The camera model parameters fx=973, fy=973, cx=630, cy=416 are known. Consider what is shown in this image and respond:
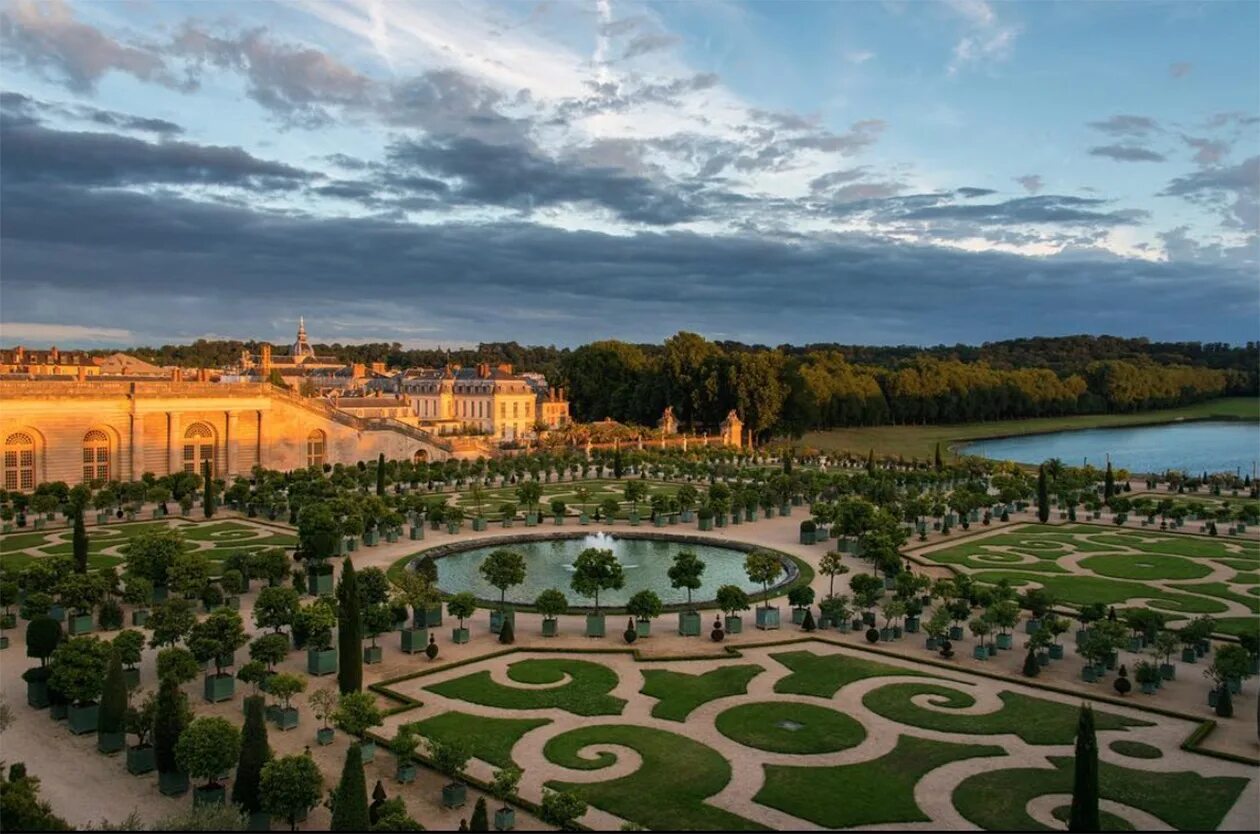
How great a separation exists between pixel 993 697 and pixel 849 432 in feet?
298

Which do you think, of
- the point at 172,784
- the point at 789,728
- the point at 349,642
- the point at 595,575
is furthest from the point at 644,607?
the point at 172,784

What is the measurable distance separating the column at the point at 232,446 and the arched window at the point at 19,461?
12.0 meters

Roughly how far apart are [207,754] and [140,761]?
9.01 ft

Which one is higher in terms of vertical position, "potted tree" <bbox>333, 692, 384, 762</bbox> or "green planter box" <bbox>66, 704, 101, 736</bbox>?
"potted tree" <bbox>333, 692, 384, 762</bbox>

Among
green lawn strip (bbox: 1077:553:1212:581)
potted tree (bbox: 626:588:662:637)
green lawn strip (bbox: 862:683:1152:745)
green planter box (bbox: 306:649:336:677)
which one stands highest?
potted tree (bbox: 626:588:662:637)

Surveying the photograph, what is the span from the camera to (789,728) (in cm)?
2266

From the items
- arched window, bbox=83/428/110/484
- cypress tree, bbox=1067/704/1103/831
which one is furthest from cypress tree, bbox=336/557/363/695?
arched window, bbox=83/428/110/484

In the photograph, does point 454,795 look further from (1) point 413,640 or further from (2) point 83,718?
(1) point 413,640

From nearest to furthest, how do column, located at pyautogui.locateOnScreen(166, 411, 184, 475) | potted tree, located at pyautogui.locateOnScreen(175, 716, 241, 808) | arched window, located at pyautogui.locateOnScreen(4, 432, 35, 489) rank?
potted tree, located at pyautogui.locateOnScreen(175, 716, 241, 808)
arched window, located at pyautogui.locateOnScreen(4, 432, 35, 489)
column, located at pyautogui.locateOnScreen(166, 411, 184, 475)

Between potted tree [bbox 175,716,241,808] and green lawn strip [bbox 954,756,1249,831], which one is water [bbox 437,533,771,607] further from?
potted tree [bbox 175,716,241,808]

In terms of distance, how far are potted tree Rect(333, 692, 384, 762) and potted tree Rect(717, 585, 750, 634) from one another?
12.6 meters

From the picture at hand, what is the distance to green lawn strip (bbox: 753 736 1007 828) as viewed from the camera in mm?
18094

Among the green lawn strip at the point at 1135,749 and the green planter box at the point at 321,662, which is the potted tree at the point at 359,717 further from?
the green lawn strip at the point at 1135,749

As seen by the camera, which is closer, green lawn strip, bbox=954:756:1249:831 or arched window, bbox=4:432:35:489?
green lawn strip, bbox=954:756:1249:831
